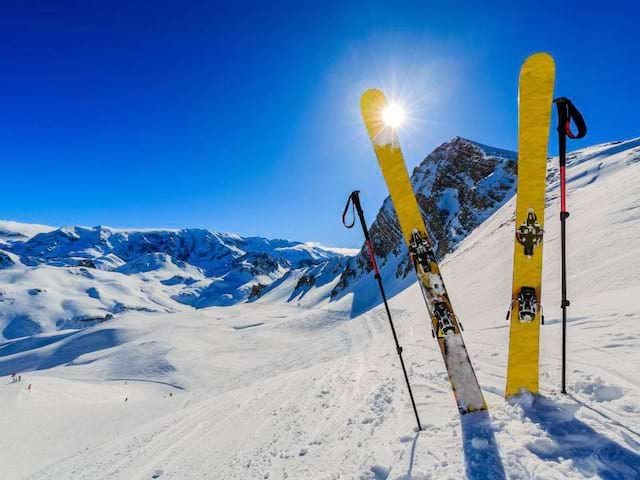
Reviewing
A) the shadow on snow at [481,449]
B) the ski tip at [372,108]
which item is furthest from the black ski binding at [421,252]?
the shadow on snow at [481,449]

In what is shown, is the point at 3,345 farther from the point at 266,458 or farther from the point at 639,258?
the point at 639,258

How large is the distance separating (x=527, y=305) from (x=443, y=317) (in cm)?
125

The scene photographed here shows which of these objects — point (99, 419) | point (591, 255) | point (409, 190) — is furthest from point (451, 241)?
point (409, 190)

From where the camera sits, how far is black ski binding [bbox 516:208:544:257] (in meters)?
5.15

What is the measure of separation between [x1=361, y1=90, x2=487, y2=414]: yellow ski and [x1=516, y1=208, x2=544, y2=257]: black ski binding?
1.34m

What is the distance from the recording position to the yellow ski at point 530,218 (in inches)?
203

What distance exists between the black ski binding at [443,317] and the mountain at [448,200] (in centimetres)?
5524

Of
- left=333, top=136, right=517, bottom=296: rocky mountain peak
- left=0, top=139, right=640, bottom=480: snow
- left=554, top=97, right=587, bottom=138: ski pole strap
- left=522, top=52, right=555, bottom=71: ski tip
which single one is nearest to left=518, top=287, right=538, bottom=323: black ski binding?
left=0, top=139, right=640, bottom=480: snow

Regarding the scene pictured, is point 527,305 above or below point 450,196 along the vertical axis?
below

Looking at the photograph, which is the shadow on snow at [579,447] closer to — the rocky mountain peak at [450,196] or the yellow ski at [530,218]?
the yellow ski at [530,218]

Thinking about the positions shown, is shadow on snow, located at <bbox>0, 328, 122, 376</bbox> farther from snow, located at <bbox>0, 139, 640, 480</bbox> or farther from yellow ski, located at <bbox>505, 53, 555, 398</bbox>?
yellow ski, located at <bbox>505, 53, 555, 398</bbox>

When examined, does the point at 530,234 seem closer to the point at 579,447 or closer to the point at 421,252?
the point at 421,252

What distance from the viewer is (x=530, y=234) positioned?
5.20 meters

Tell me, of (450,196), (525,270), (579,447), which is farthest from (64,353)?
(450,196)
